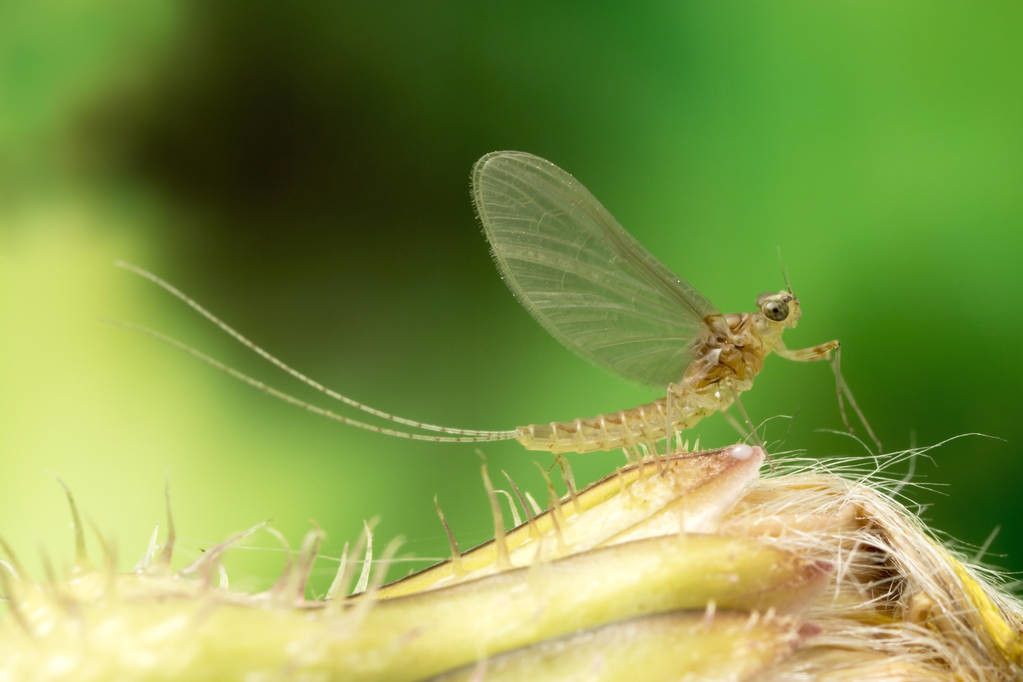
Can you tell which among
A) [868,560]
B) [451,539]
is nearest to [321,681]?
[451,539]

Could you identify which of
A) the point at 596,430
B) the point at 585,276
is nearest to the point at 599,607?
the point at 596,430

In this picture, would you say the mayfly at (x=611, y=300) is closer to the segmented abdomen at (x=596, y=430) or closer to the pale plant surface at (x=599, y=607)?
the segmented abdomen at (x=596, y=430)

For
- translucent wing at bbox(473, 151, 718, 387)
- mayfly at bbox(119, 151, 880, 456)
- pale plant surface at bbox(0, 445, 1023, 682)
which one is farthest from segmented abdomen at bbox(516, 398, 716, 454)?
pale plant surface at bbox(0, 445, 1023, 682)

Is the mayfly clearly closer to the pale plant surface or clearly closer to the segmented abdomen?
the segmented abdomen

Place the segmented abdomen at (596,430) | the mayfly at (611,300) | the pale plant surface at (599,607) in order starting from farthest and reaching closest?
the mayfly at (611,300) < the segmented abdomen at (596,430) < the pale plant surface at (599,607)

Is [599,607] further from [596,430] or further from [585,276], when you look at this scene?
[585,276]

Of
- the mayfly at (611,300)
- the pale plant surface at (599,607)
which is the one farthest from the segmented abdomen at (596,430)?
the pale plant surface at (599,607)

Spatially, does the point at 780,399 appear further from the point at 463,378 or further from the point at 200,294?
the point at 200,294
